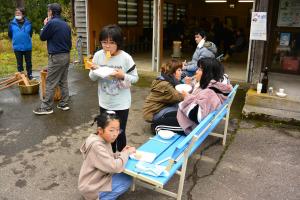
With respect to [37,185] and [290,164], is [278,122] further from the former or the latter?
[37,185]

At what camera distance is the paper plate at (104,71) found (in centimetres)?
297

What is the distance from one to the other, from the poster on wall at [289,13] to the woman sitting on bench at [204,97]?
143 inches

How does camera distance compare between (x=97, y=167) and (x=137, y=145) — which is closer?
(x=97, y=167)

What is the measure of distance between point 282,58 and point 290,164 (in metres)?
3.75

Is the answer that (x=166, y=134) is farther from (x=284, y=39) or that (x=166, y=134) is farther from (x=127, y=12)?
(x=127, y=12)

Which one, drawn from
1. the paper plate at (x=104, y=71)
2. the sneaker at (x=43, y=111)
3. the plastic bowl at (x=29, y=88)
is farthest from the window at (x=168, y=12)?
the paper plate at (x=104, y=71)

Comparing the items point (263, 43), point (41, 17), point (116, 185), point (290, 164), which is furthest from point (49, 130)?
point (41, 17)

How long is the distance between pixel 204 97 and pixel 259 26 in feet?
11.2

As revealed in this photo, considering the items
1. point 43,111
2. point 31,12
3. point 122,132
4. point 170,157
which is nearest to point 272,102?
point 122,132

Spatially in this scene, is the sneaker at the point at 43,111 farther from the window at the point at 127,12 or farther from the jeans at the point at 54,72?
the window at the point at 127,12

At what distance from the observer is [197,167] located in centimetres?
369

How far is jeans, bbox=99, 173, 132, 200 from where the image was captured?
2.75 meters

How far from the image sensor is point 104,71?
2.99m

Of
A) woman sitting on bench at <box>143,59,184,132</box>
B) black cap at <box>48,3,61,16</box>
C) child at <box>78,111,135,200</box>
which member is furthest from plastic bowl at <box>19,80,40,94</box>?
child at <box>78,111,135,200</box>
